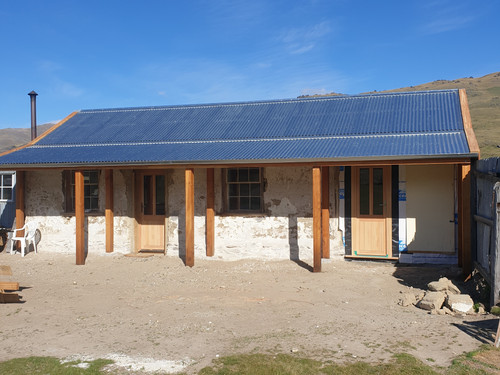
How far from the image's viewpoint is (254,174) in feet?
38.1

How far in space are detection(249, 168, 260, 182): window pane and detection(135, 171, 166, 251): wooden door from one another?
2.35 meters

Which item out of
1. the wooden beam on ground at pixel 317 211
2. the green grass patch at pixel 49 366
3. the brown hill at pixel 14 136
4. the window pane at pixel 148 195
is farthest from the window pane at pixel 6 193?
the brown hill at pixel 14 136

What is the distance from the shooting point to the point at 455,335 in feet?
19.0

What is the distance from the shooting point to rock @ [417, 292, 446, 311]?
273 inches

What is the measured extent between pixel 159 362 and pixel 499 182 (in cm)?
515

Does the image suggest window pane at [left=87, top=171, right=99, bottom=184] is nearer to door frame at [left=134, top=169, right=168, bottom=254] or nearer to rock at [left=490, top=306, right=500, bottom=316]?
door frame at [left=134, top=169, right=168, bottom=254]

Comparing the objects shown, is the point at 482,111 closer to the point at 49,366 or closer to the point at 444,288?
the point at 444,288

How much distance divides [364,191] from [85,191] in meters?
7.23

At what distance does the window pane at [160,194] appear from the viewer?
1230 cm

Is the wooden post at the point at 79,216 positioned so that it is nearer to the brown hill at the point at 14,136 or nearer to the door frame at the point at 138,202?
the door frame at the point at 138,202

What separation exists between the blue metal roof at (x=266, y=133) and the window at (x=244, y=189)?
73 cm

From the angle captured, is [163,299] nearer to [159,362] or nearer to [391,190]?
[159,362]

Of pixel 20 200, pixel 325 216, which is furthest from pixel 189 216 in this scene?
pixel 20 200

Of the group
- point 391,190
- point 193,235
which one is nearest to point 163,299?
point 193,235
